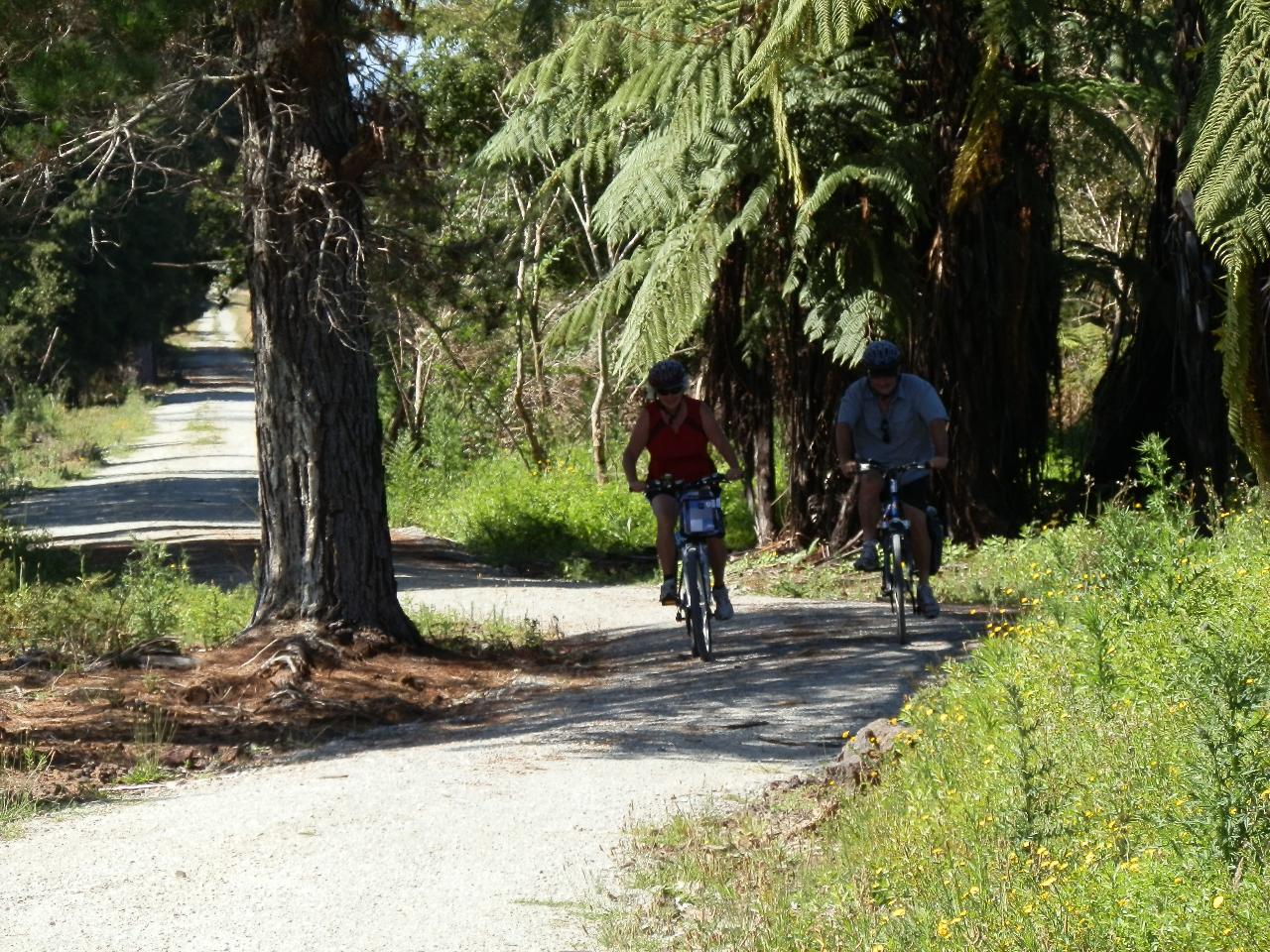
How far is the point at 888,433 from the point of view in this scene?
1095cm

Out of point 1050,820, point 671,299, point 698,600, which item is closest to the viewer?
point 1050,820

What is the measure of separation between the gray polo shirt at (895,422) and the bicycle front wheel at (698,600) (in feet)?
3.95

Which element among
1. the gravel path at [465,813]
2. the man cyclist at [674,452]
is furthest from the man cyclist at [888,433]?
the man cyclist at [674,452]

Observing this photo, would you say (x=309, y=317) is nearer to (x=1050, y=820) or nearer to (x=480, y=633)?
(x=480, y=633)

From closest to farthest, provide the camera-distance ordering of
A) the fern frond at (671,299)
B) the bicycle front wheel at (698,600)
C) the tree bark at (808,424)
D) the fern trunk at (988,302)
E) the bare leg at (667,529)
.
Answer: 1. the bicycle front wheel at (698,600)
2. the bare leg at (667,529)
3. the fern frond at (671,299)
4. the fern trunk at (988,302)
5. the tree bark at (808,424)

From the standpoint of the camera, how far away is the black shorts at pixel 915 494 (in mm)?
11109

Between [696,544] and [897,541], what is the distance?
1202mm

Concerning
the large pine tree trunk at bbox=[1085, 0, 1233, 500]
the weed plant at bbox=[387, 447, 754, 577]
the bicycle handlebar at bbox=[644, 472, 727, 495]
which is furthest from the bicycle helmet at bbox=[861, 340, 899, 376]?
the weed plant at bbox=[387, 447, 754, 577]

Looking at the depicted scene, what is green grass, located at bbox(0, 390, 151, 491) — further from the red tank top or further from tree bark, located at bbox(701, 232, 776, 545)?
the red tank top

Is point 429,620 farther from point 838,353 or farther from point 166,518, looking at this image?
point 166,518

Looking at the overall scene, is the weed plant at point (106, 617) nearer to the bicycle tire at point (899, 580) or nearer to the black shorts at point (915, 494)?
the bicycle tire at point (899, 580)

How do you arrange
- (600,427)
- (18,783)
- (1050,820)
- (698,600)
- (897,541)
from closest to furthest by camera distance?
1. (1050,820)
2. (18,783)
3. (698,600)
4. (897,541)
5. (600,427)

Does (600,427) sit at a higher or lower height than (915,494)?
higher

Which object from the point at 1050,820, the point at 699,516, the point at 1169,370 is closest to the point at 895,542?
the point at 699,516
